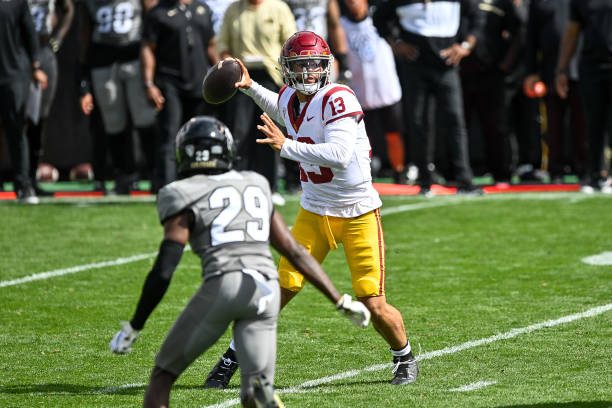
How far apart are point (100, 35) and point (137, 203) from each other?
164 centimetres

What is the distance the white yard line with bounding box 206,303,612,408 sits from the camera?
6.53 meters

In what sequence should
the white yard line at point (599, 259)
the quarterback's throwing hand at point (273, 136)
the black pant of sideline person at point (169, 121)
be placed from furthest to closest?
1. the black pant of sideline person at point (169, 121)
2. the white yard line at point (599, 259)
3. the quarterback's throwing hand at point (273, 136)

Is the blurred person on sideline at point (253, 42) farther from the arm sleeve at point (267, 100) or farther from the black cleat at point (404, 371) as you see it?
the black cleat at point (404, 371)

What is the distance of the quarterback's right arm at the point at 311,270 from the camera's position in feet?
18.1

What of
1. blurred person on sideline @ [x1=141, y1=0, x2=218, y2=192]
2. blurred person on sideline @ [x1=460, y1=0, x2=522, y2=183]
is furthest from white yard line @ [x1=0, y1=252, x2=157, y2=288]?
blurred person on sideline @ [x1=460, y1=0, x2=522, y2=183]

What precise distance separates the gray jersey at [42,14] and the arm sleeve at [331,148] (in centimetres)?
800

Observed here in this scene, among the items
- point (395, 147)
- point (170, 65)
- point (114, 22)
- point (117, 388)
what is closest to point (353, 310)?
point (117, 388)

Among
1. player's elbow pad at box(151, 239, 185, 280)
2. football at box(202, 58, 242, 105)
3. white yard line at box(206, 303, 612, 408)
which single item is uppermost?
football at box(202, 58, 242, 105)

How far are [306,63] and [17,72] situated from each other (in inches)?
260

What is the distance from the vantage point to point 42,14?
554 inches

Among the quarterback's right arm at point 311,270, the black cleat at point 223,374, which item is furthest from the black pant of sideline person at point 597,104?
the quarterback's right arm at point 311,270

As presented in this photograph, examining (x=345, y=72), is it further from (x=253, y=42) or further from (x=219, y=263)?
(x=219, y=263)

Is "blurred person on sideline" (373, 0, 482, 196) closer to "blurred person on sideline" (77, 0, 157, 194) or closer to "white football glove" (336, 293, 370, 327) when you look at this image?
"blurred person on sideline" (77, 0, 157, 194)

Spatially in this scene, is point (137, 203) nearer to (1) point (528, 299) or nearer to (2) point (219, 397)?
(1) point (528, 299)
